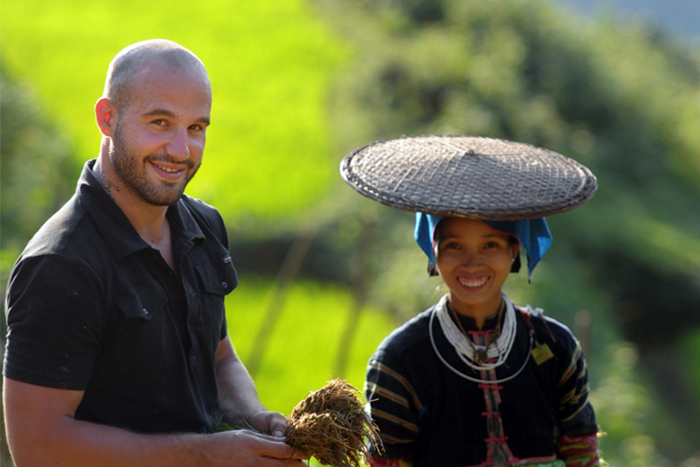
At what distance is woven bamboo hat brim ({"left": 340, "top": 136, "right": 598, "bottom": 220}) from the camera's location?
7.93 feet

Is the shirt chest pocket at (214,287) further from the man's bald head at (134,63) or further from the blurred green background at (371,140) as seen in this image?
the blurred green background at (371,140)

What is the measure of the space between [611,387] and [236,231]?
4.90 meters

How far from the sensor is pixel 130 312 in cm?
204

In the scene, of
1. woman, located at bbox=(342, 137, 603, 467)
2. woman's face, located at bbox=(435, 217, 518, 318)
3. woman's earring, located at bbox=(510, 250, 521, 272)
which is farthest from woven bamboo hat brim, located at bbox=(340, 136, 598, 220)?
woman's earring, located at bbox=(510, 250, 521, 272)

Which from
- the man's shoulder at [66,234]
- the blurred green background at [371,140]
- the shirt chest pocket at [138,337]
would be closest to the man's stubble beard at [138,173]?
the man's shoulder at [66,234]

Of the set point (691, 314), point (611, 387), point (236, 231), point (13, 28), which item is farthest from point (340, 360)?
point (13, 28)

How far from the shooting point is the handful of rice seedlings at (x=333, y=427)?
214 cm

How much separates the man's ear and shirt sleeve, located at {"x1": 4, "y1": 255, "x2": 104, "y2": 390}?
454mm

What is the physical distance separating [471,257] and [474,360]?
0.40 meters

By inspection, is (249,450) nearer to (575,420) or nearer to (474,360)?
(474,360)

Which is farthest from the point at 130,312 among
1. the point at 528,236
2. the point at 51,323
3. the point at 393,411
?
the point at 528,236

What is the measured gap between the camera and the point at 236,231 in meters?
9.50

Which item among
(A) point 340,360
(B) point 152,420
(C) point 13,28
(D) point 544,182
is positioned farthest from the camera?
(C) point 13,28

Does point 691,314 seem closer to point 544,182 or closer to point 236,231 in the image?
point 236,231
